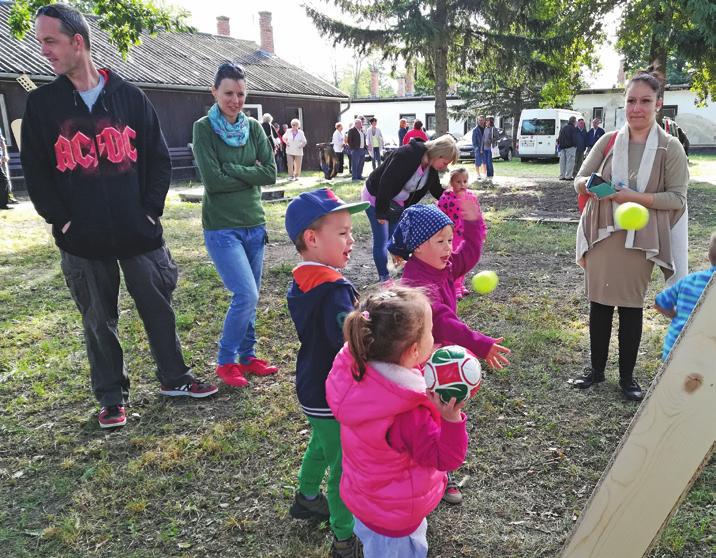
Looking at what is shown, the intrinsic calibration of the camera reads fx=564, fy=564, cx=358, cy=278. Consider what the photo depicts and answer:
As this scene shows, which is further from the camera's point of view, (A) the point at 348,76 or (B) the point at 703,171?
(A) the point at 348,76

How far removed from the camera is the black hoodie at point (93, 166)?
312cm

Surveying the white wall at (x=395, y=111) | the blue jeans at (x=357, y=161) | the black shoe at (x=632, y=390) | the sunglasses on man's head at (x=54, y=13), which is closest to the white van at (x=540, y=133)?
the white wall at (x=395, y=111)

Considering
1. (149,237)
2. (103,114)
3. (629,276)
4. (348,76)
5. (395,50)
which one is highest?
(348,76)

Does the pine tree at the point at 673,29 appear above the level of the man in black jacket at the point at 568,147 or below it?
above

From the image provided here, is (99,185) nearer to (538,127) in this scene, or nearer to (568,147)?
(568,147)

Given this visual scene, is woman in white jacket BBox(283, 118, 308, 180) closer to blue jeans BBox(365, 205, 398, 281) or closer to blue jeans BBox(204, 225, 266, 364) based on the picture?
blue jeans BBox(365, 205, 398, 281)

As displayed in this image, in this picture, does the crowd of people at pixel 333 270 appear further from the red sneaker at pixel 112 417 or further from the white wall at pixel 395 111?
the white wall at pixel 395 111

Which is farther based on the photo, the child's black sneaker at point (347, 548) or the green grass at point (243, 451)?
the green grass at point (243, 451)

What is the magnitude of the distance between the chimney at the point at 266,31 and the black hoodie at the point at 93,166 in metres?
27.4

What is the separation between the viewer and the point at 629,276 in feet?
11.6

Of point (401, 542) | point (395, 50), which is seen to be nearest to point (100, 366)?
point (401, 542)

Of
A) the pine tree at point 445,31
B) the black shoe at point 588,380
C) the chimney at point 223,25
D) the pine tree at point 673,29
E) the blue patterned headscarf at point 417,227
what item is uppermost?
the chimney at point 223,25

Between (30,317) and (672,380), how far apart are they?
5.69 meters

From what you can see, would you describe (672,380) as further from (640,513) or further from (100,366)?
(100,366)
